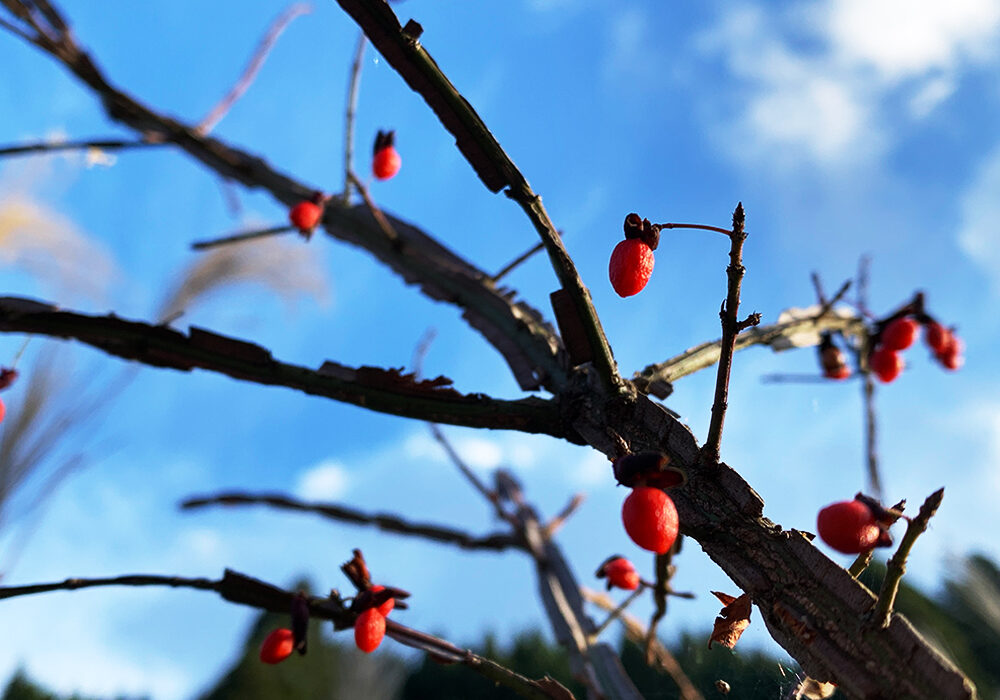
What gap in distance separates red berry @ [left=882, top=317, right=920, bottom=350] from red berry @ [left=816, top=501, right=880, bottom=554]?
1.04 m

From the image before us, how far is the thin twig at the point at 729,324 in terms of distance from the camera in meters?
0.63

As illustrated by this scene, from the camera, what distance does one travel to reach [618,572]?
1.23 m

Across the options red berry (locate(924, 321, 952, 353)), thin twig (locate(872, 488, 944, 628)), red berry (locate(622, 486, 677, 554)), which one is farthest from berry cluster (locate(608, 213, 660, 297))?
red berry (locate(924, 321, 952, 353))

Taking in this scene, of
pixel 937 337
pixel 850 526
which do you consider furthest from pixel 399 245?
pixel 937 337

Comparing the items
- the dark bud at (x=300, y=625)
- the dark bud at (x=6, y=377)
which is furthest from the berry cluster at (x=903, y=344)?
the dark bud at (x=6, y=377)

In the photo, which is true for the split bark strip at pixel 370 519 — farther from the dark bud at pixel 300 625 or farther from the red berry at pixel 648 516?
the red berry at pixel 648 516

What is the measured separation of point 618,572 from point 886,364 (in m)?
0.82

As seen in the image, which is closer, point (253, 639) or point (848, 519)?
point (848, 519)

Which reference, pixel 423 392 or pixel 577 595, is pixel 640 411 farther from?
pixel 577 595

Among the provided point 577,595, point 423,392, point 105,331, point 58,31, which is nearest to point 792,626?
point 423,392

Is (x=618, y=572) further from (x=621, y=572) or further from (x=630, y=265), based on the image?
(x=630, y=265)

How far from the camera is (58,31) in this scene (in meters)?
1.66

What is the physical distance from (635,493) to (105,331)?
71 cm

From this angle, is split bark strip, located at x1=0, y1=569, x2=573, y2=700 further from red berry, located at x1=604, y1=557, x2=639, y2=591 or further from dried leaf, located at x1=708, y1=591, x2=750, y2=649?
red berry, located at x1=604, y1=557, x2=639, y2=591
